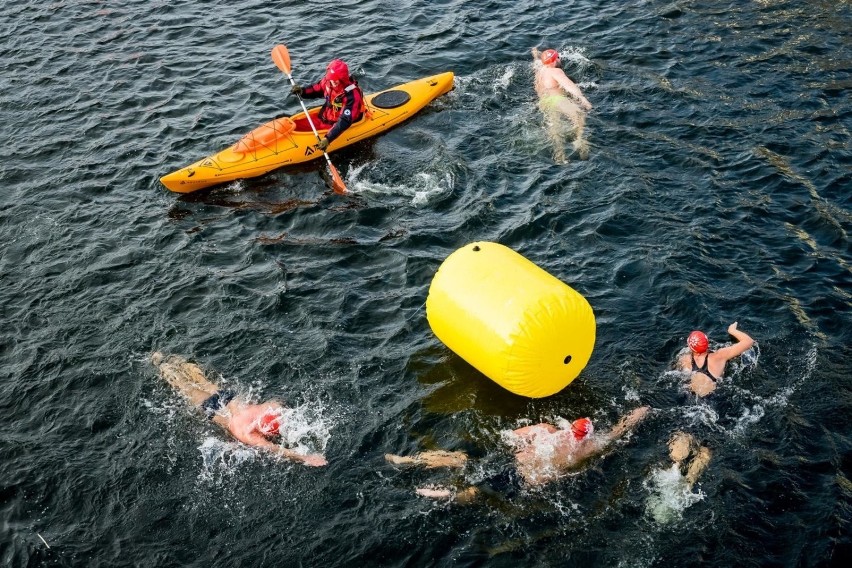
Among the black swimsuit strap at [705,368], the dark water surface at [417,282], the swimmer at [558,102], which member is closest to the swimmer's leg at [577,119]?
the swimmer at [558,102]

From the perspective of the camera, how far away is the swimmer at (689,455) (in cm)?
782

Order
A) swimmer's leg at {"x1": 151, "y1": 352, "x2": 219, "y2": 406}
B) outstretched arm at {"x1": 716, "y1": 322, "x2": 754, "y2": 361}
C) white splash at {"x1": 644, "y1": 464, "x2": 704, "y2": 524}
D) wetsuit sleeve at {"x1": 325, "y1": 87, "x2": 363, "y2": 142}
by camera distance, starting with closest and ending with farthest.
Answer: white splash at {"x1": 644, "y1": 464, "x2": 704, "y2": 524} → outstretched arm at {"x1": 716, "y1": 322, "x2": 754, "y2": 361} → swimmer's leg at {"x1": 151, "y1": 352, "x2": 219, "y2": 406} → wetsuit sleeve at {"x1": 325, "y1": 87, "x2": 363, "y2": 142}

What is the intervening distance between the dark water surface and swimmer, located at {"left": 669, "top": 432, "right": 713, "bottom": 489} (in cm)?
14

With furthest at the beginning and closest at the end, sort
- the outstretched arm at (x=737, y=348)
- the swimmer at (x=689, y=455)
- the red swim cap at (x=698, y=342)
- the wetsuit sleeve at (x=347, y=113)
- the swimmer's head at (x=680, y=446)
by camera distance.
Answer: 1. the wetsuit sleeve at (x=347, y=113)
2. the outstretched arm at (x=737, y=348)
3. the red swim cap at (x=698, y=342)
4. the swimmer's head at (x=680, y=446)
5. the swimmer at (x=689, y=455)

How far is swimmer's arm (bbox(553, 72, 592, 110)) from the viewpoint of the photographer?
13.7m

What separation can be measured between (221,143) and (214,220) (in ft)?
7.06

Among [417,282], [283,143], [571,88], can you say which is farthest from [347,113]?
→ [571,88]

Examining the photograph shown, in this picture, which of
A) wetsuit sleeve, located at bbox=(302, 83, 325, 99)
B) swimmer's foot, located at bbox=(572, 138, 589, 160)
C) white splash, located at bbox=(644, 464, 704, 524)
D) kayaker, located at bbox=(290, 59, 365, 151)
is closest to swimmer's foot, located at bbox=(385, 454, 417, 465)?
white splash, located at bbox=(644, 464, 704, 524)

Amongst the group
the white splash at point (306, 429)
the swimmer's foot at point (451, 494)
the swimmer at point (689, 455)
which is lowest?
the swimmer at point (689, 455)

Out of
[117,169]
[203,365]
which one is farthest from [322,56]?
[203,365]

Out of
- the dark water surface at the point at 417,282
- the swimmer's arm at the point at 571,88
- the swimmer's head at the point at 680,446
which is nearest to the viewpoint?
the dark water surface at the point at 417,282

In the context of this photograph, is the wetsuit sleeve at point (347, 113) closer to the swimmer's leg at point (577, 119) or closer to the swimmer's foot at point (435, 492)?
the swimmer's leg at point (577, 119)

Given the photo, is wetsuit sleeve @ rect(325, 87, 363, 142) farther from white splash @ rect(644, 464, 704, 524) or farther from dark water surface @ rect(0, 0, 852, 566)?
white splash @ rect(644, 464, 704, 524)

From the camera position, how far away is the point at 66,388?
9211mm
